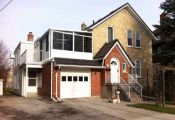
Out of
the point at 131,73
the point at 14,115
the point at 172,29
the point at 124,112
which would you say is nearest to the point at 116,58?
the point at 131,73

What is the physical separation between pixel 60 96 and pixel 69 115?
9284mm

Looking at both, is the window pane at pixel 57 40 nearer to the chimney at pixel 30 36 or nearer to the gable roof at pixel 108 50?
the gable roof at pixel 108 50

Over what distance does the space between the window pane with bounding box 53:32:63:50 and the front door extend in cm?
538

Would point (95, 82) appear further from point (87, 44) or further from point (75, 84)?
point (87, 44)

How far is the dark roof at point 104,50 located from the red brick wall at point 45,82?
523 cm

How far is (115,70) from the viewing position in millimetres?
30641

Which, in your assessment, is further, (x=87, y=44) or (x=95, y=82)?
(x=87, y=44)

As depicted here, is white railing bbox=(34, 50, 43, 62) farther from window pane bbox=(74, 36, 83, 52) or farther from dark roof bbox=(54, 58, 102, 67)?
dark roof bbox=(54, 58, 102, 67)

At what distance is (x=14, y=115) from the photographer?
18.5 metres

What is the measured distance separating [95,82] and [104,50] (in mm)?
3399

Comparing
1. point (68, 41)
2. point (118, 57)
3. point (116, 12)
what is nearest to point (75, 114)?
point (68, 41)

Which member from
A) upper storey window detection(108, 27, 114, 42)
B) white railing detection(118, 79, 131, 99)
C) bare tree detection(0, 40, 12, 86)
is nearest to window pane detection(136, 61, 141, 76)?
upper storey window detection(108, 27, 114, 42)

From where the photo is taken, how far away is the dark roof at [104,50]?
3013 cm

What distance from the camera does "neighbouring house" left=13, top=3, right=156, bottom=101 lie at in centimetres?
2795
